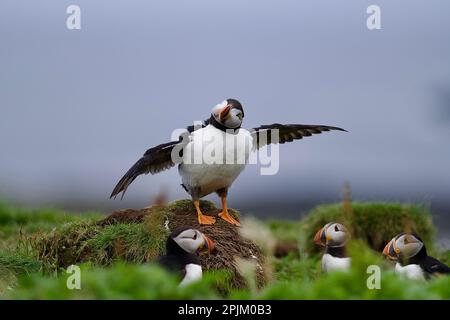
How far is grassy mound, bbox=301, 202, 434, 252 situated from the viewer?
42.9 ft

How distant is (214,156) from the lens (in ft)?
29.7

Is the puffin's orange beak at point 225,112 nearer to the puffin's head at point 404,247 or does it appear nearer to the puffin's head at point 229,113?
the puffin's head at point 229,113

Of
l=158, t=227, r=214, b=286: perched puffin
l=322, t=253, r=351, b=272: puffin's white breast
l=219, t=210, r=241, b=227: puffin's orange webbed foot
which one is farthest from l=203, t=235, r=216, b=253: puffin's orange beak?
l=322, t=253, r=351, b=272: puffin's white breast

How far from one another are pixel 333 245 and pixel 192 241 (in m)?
2.24

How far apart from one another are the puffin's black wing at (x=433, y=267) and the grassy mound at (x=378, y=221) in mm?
4494

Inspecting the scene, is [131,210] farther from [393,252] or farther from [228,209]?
[393,252]

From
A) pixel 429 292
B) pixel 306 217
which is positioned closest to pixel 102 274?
pixel 429 292

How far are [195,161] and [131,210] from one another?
2.87 feet

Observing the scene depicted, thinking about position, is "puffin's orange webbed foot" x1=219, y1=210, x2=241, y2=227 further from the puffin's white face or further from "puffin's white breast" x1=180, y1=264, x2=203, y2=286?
"puffin's white breast" x1=180, y1=264, x2=203, y2=286

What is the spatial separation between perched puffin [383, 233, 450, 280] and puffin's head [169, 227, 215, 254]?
181cm

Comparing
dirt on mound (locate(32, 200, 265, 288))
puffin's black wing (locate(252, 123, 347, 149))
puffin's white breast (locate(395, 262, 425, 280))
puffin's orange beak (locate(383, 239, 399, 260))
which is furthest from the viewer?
puffin's black wing (locate(252, 123, 347, 149))

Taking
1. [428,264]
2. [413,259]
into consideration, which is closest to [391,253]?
[413,259]

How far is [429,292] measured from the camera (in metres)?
5.39

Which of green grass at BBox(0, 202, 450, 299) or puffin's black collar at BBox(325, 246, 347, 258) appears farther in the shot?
puffin's black collar at BBox(325, 246, 347, 258)
